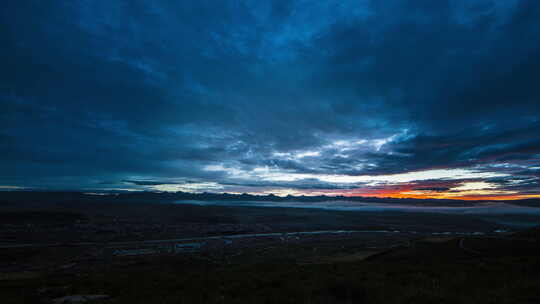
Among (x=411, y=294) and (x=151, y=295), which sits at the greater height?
(x=411, y=294)

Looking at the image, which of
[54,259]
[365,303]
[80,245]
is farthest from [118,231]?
[365,303]

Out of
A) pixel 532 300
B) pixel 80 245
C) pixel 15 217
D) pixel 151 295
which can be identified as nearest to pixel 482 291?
pixel 532 300

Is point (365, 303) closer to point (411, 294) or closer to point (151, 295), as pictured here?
point (411, 294)

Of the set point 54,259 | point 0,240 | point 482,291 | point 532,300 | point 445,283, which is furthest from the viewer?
point 0,240

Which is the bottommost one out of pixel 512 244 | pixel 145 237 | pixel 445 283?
pixel 145 237

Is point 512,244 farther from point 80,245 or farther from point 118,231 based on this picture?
point 118,231

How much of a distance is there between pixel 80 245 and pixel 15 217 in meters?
125

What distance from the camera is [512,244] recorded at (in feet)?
115

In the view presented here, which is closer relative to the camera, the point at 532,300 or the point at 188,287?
the point at 532,300

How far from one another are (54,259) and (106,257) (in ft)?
45.8

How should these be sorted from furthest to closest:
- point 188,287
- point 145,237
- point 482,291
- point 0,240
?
point 145,237
point 0,240
point 188,287
point 482,291

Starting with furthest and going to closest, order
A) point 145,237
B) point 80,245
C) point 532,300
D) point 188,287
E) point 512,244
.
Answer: point 145,237
point 80,245
point 512,244
point 188,287
point 532,300

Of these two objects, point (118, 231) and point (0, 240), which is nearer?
point (0, 240)

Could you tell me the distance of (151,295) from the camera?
1352 cm
